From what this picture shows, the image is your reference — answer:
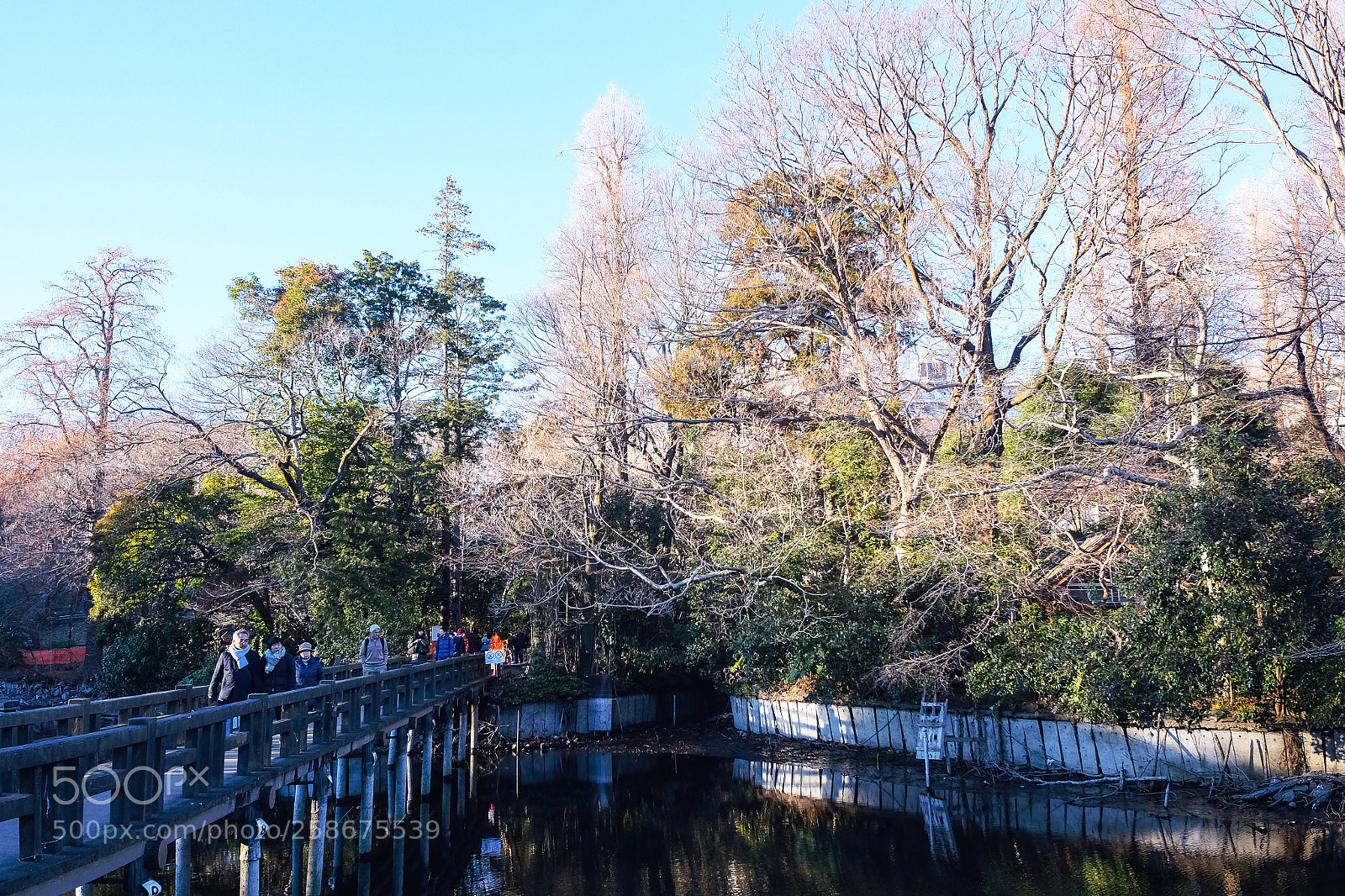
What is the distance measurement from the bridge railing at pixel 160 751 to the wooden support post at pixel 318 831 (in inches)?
19.1

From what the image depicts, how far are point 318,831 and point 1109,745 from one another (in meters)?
12.9

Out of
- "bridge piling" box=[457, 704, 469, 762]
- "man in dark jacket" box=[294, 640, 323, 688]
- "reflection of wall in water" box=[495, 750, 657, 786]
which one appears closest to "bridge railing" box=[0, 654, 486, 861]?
"man in dark jacket" box=[294, 640, 323, 688]

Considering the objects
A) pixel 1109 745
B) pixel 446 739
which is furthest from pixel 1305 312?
pixel 446 739

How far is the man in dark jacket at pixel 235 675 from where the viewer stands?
10.9 m

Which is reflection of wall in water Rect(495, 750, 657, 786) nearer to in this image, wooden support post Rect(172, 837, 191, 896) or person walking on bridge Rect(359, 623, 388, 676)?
person walking on bridge Rect(359, 623, 388, 676)

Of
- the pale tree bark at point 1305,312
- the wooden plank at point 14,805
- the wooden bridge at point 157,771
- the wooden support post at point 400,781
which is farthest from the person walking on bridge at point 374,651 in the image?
the pale tree bark at point 1305,312

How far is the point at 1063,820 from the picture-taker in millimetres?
16109

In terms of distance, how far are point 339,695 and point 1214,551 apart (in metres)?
12.7

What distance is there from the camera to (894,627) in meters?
21.0

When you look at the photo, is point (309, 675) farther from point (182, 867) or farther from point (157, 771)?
point (157, 771)

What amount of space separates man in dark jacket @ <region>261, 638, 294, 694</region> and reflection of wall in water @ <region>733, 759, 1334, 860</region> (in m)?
10.4

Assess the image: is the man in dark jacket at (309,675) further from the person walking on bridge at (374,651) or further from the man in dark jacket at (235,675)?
the person walking on bridge at (374,651)

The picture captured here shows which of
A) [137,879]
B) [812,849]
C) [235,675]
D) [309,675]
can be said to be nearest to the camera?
[137,879]

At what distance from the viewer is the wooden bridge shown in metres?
5.98
